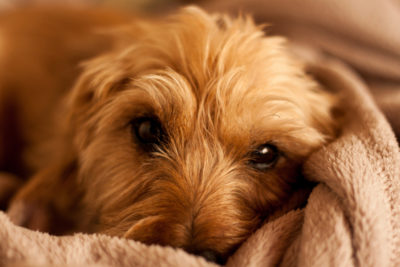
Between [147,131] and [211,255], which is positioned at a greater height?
[147,131]

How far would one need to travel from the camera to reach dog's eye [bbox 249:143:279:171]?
57.7 inches

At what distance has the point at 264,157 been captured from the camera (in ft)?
4.86

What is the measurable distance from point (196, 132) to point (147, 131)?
0.21m

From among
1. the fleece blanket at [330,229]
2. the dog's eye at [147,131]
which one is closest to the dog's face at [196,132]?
the dog's eye at [147,131]

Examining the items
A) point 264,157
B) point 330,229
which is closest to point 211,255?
point 330,229

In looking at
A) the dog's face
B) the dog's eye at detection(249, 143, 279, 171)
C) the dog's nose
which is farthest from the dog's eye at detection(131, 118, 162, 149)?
the dog's nose

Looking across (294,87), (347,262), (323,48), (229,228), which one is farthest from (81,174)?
(323,48)

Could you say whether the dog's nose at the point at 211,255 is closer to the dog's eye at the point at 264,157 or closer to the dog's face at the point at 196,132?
the dog's face at the point at 196,132

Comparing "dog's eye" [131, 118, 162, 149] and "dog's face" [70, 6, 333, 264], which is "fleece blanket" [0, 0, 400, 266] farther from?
"dog's eye" [131, 118, 162, 149]

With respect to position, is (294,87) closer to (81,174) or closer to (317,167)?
(317,167)

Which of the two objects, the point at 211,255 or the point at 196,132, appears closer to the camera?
the point at 211,255

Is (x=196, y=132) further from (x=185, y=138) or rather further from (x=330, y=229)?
(x=330, y=229)

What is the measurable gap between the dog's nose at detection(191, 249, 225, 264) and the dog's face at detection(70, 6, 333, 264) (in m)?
0.04

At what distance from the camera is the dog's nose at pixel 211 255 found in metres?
1.14
